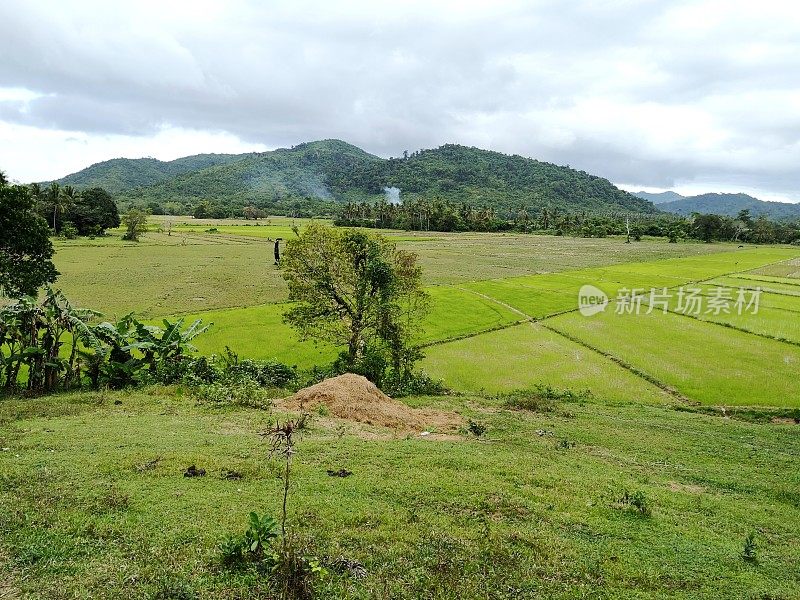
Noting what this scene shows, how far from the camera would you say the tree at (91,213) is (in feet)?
270

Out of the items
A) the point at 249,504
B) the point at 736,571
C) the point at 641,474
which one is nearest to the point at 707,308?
the point at 641,474

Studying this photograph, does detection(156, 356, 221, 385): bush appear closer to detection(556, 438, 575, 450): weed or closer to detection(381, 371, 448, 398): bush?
detection(381, 371, 448, 398): bush

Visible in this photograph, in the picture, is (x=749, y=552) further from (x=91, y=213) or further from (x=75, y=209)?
(x=91, y=213)

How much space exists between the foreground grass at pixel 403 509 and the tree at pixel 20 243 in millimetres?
5952

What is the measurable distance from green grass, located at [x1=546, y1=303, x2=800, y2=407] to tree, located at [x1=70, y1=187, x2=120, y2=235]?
80595mm

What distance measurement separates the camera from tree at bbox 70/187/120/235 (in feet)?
270

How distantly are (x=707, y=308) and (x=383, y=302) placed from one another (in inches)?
1213

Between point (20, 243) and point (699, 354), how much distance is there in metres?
30.2

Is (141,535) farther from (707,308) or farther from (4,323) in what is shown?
(707,308)

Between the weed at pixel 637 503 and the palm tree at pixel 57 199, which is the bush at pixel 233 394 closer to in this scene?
the weed at pixel 637 503

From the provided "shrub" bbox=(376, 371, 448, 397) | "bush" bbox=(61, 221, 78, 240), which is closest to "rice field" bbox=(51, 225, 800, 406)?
"shrub" bbox=(376, 371, 448, 397)

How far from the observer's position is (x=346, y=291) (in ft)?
68.4

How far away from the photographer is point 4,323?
15469mm

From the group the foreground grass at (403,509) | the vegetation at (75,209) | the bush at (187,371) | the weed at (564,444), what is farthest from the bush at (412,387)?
the vegetation at (75,209)
